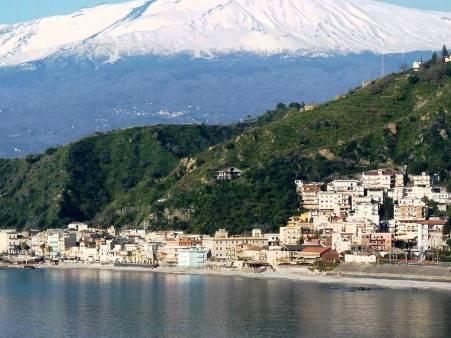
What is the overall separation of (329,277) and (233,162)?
26157 millimetres

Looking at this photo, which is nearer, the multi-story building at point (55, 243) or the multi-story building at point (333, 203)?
the multi-story building at point (333, 203)

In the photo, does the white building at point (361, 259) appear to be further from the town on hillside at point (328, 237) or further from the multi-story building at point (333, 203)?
the multi-story building at point (333, 203)

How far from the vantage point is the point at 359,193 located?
4006 inches

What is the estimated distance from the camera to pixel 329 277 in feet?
285

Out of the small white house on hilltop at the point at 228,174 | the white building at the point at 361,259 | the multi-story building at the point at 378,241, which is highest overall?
the small white house on hilltop at the point at 228,174

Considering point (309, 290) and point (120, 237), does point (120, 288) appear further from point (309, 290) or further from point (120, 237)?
point (120, 237)

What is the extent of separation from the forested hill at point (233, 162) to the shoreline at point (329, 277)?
19.6ft

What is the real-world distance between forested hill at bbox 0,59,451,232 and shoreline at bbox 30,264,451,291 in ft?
19.6

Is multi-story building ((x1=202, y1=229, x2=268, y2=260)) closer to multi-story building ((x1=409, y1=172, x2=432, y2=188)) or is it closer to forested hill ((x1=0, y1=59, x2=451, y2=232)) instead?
forested hill ((x1=0, y1=59, x2=451, y2=232))

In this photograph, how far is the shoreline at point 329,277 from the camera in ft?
264

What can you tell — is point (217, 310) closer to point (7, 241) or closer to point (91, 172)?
point (7, 241)

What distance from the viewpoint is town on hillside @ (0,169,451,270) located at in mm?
90812

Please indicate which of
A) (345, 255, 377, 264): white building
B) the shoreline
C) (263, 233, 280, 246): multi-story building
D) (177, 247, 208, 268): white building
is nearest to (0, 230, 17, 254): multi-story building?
the shoreline

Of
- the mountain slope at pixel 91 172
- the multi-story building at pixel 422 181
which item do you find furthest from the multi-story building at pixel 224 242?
the mountain slope at pixel 91 172
